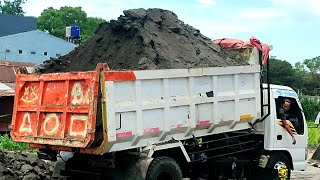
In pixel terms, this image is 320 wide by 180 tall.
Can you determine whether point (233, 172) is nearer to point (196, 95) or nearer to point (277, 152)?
point (277, 152)

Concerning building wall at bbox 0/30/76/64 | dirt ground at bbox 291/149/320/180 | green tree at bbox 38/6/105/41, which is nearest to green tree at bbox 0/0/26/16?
green tree at bbox 38/6/105/41

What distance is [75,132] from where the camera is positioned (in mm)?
7199

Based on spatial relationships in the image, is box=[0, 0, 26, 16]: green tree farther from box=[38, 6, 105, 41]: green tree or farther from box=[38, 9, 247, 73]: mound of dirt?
box=[38, 9, 247, 73]: mound of dirt

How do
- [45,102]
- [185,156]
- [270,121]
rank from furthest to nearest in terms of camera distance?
[270,121] < [185,156] < [45,102]

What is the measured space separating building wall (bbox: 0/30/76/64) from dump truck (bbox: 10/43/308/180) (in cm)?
3747

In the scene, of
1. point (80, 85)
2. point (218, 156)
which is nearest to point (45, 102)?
point (80, 85)

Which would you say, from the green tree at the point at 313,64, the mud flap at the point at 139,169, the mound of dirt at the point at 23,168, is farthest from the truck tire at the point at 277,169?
the green tree at the point at 313,64

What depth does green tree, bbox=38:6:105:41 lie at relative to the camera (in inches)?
2990

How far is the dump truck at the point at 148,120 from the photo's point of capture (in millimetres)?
7098

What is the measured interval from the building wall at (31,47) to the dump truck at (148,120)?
3747cm

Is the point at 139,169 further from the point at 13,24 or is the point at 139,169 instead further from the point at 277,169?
the point at 13,24

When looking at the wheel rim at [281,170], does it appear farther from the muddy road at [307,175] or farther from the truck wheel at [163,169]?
the truck wheel at [163,169]

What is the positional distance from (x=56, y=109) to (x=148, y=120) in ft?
4.31

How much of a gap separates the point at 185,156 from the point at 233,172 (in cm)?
187
